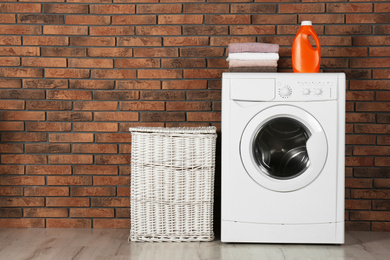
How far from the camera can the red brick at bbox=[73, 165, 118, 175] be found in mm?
2934

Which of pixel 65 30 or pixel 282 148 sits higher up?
pixel 65 30

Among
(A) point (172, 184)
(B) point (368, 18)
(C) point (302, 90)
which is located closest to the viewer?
(C) point (302, 90)

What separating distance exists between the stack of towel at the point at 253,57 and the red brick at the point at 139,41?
51 cm

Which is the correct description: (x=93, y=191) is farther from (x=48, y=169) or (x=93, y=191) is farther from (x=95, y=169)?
(x=48, y=169)

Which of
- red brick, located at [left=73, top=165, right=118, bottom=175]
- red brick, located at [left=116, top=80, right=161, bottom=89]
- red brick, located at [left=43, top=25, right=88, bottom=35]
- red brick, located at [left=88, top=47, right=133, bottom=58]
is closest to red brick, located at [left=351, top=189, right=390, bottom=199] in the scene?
red brick, located at [left=116, top=80, right=161, bottom=89]

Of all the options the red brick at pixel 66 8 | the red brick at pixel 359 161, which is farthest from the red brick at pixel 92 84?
the red brick at pixel 359 161

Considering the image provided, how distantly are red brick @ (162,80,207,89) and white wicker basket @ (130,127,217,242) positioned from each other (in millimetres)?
420

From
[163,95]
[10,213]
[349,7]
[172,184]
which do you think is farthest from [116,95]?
[349,7]

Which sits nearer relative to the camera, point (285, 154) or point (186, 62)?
point (285, 154)

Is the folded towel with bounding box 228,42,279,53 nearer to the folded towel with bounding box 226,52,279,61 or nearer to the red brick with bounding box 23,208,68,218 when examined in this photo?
the folded towel with bounding box 226,52,279,61

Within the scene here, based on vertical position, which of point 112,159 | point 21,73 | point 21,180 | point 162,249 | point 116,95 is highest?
point 21,73

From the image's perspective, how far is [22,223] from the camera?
2936mm

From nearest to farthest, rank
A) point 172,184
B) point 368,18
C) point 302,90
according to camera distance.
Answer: point 302,90 < point 172,184 < point 368,18

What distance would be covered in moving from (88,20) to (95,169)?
937 mm
